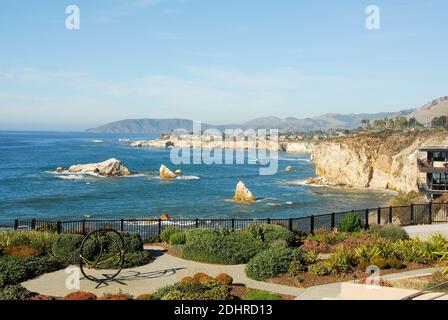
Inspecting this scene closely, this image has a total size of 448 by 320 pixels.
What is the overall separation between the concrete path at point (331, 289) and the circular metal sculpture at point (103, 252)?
20.4 feet

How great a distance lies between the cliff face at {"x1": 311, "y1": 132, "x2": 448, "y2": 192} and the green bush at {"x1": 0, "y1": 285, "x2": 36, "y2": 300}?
6676 cm

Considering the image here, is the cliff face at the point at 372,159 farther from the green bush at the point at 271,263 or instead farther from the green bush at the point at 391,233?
the green bush at the point at 271,263

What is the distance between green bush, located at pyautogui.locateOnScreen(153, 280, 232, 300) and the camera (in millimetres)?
12969

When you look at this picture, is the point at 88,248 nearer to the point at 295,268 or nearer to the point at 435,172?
the point at 295,268

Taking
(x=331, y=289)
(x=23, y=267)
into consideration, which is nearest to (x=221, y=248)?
(x=331, y=289)

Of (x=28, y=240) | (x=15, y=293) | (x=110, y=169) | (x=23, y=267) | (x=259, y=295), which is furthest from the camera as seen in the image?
(x=110, y=169)

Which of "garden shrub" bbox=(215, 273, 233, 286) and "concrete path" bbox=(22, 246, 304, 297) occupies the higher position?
"garden shrub" bbox=(215, 273, 233, 286)

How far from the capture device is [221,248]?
63.5 feet

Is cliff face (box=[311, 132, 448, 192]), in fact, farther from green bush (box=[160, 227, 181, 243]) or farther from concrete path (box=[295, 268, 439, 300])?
concrete path (box=[295, 268, 439, 300])

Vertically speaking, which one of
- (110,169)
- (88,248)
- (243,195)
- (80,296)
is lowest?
(243,195)

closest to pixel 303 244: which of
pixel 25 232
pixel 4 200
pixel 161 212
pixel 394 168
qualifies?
pixel 25 232

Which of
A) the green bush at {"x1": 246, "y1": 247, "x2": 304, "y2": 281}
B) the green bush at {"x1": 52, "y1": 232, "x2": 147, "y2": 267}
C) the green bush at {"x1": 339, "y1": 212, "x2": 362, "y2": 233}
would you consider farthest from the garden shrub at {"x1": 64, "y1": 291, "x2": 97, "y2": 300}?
the green bush at {"x1": 339, "y1": 212, "x2": 362, "y2": 233}

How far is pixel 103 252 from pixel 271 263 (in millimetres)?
6337
